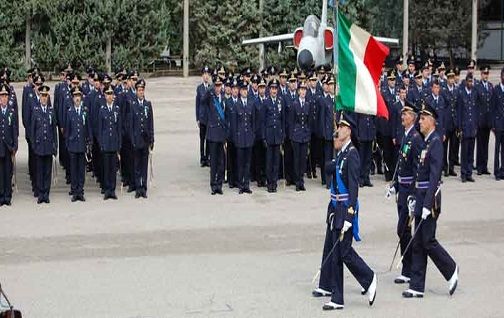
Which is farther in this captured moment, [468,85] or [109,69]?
[109,69]

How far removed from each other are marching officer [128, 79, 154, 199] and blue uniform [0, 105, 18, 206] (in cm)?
166

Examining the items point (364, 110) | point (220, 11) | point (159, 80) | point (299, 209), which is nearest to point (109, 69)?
point (159, 80)

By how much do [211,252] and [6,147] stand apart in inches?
183

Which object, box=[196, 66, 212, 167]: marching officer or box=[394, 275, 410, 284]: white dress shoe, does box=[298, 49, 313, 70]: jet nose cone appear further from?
box=[394, 275, 410, 284]: white dress shoe

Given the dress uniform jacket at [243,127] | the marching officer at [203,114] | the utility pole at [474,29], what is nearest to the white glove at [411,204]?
the dress uniform jacket at [243,127]

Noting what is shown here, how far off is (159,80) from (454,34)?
1578 cm

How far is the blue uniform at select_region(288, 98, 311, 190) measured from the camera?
14.9 metres

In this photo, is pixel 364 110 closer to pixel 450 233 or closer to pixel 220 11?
pixel 450 233

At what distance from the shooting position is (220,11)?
42844 millimetres

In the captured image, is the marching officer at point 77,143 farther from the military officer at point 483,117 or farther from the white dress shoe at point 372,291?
the military officer at point 483,117

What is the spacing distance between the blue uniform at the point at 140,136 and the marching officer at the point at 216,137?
3.35ft

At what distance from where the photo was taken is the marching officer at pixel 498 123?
15820mm

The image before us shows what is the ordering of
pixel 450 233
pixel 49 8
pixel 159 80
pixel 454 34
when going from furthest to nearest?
pixel 454 34 < pixel 159 80 < pixel 49 8 < pixel 450 233

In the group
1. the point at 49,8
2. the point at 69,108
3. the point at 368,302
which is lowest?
the point at 368,302
